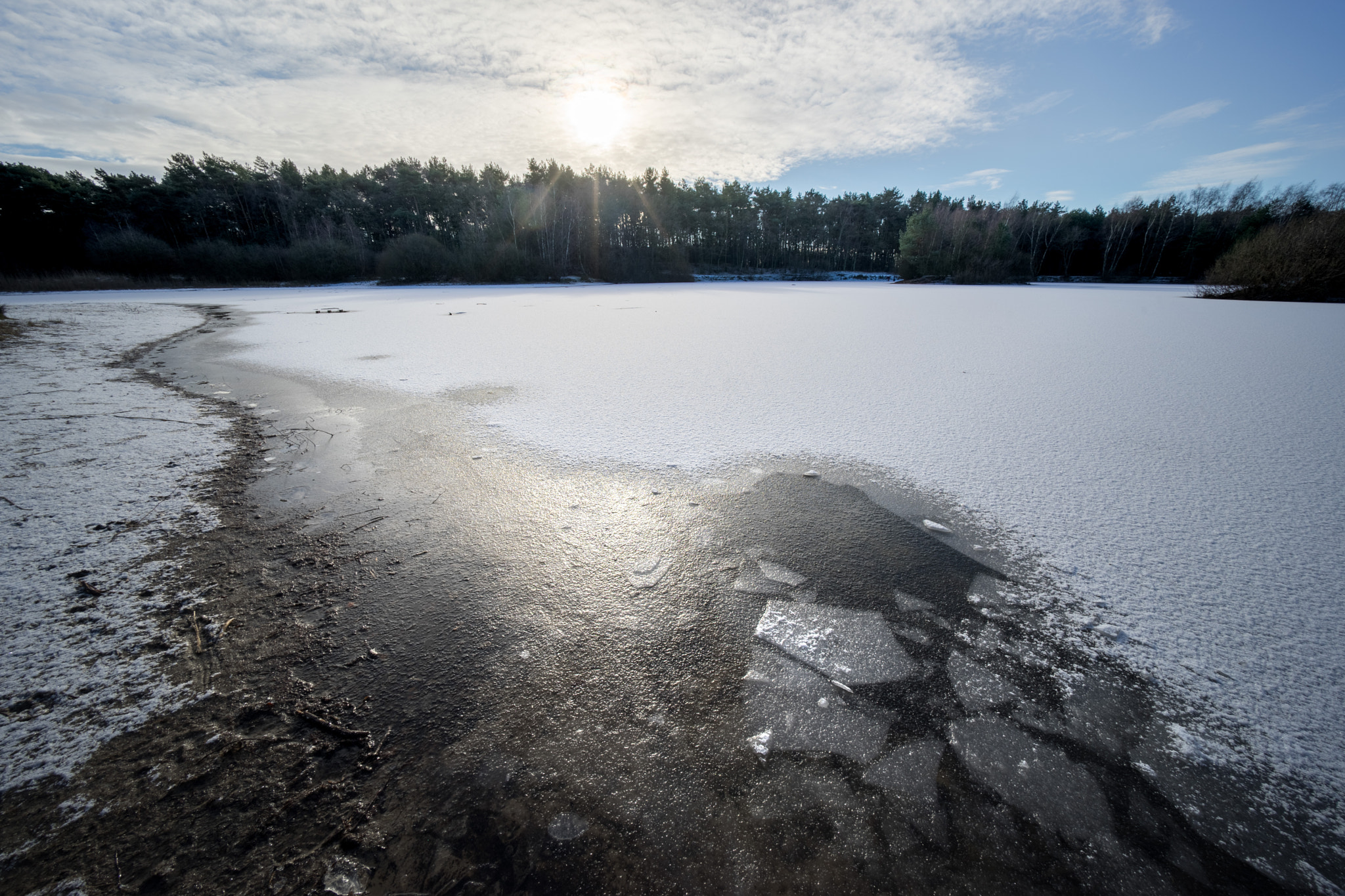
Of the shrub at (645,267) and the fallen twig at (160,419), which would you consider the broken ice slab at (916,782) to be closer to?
the fallen twig at (160,419)

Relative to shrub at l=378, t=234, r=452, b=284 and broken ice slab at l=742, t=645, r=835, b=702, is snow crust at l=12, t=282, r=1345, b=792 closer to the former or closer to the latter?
broken ice slab at l=742, t=645, r=835, b=702

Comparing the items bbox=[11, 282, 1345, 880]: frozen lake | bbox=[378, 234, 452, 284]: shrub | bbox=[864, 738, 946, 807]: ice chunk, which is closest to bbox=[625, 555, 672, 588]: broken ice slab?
bbox=[11, 282, 1345, 880]: frozen lake

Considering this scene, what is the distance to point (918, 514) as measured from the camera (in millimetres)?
2309

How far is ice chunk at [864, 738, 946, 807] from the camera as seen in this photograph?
3.70ft

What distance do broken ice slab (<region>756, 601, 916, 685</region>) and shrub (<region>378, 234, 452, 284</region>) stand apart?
3268 centimetres

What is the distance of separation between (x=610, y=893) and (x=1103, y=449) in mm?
3625

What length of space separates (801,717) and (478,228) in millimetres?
37080

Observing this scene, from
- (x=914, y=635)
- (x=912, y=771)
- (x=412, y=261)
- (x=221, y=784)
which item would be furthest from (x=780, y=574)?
(x=412, y=261)

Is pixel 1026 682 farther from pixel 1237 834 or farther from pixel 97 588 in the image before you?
pixel 97 588

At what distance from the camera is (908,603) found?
1.74m

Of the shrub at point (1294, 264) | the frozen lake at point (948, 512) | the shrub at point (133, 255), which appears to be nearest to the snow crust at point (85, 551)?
the frozen lake at point (948, 512)

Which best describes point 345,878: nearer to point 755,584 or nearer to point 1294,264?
point 755,584

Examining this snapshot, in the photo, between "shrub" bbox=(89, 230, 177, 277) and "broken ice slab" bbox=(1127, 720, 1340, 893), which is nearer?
"broken ice slab" bbox=(1127, 720, 1340, 893)

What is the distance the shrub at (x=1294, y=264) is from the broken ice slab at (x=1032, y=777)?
75.0 ft
